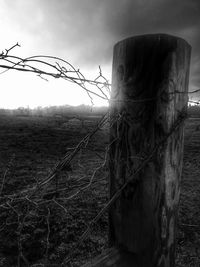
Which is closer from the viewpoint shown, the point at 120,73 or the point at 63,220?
the point at 120,73

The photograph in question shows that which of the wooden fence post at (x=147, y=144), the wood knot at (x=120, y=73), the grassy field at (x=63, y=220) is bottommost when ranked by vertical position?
the grassy field at (x=63, y=220)

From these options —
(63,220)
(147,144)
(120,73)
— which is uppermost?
(120,73)

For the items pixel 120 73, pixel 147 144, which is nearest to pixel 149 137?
pixel 147 144

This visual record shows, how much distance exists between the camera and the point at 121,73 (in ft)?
3.22

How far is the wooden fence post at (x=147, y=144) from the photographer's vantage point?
923 mm

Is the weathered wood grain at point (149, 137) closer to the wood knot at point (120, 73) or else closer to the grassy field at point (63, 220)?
the wood knot at point (120, 73)

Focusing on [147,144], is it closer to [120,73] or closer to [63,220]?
[120,73]

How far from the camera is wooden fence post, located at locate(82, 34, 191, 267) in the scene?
92cm

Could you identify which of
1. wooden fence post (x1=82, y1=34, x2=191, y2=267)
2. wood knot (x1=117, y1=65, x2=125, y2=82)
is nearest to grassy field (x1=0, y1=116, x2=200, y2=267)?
wooden fence post (x1=82, y1=34, x2=191, y2=267)

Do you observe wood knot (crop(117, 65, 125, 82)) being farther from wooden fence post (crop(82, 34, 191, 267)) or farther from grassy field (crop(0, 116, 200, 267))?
grassy field (crop(0, 116, 200, 267))

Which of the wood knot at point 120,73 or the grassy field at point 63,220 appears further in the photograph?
the grassy field at point 63,220

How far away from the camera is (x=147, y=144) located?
37.6 inches

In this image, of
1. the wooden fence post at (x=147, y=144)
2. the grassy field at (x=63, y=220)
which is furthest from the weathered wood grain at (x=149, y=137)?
the grassy field at (x=63, y=220)

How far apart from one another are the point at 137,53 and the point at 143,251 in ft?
2.65
